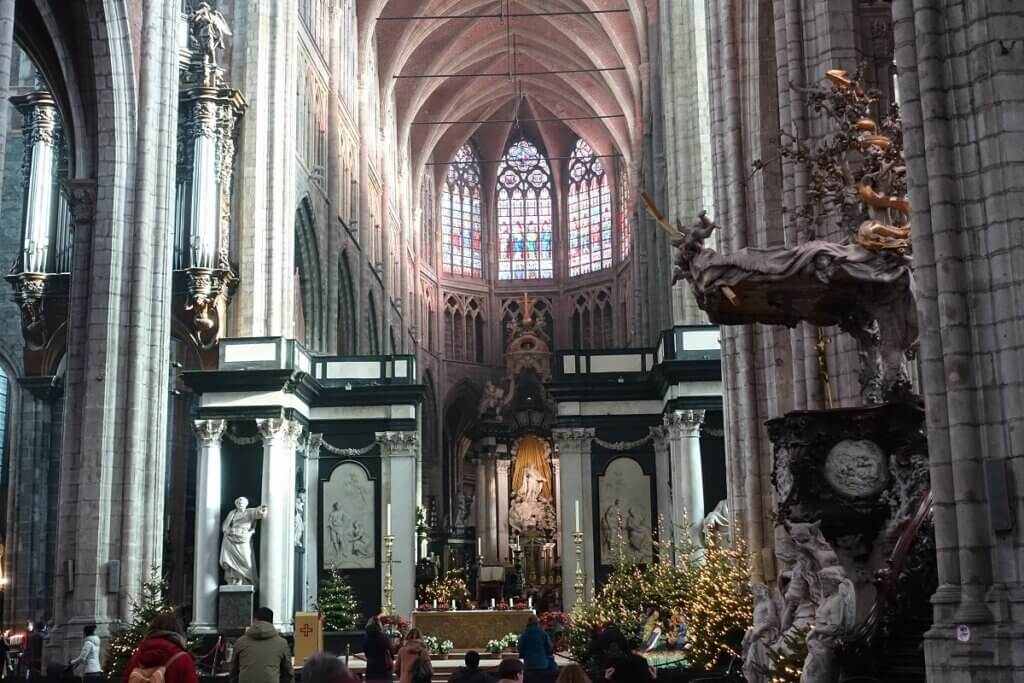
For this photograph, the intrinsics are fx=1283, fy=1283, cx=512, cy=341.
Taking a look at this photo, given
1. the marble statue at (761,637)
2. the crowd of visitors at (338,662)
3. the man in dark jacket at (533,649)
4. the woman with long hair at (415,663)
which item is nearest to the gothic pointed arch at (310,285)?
the crowd of visitors at (338,662)

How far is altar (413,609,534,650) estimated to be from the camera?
1102 inches

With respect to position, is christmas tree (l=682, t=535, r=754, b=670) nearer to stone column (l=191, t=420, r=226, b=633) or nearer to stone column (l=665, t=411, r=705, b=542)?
stone column (l=665, t=411, r=705, b=542)

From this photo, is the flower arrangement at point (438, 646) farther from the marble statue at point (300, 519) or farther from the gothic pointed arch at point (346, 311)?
the gothic pointed arch at point (346, 311)

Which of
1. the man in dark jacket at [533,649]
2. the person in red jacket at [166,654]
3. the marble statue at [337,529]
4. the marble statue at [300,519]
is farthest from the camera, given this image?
the marble statue at [337,529]

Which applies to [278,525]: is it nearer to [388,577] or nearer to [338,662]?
[388,577]

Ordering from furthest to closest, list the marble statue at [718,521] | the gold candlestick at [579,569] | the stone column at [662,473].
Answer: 1. the stone column at [662,473]
2. the gold candlestick at [579,569]
3. the marble statue at [718,521]

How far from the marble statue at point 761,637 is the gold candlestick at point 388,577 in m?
17.4

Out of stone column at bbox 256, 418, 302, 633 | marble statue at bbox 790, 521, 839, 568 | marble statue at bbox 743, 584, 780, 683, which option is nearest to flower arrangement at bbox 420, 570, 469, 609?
stone column at bbox 256, 418, 302, 633

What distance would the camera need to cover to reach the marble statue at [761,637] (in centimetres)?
1268

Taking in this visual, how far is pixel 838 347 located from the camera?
575 inches

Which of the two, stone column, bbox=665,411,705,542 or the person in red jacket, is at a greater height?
stone column, bbox=665,411,705,542

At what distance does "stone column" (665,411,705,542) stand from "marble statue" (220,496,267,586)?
32.6 ft

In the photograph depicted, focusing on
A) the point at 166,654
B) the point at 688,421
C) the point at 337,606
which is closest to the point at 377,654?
the point at 166,654

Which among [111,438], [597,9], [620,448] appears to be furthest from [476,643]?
[597,9]
